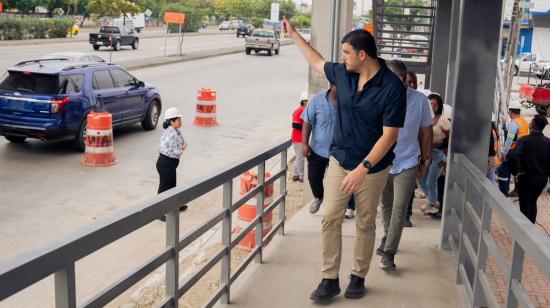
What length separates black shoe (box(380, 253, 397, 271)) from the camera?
18.6 ft

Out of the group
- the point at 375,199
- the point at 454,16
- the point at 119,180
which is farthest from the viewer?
the point at 119,180

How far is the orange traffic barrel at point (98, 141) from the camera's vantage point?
12.4 meters

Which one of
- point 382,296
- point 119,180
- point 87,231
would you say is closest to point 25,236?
point 119,180

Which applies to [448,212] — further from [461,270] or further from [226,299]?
[226,299]

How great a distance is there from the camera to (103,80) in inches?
Answer: 562

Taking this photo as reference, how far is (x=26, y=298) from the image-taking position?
21.0ft

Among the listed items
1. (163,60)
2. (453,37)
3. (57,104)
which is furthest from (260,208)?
(163,60)

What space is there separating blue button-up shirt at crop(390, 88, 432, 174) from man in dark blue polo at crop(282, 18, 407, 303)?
107 centimetres

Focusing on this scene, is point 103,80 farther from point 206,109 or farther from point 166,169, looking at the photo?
point 166,169

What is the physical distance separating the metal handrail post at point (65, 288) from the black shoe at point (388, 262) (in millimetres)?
3516

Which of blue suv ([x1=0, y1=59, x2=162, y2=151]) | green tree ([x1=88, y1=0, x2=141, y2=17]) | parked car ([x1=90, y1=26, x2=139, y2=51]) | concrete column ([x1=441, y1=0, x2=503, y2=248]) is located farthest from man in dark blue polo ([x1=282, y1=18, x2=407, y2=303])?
parked car ([x1=90, y1=26, x2=139, y2=51])

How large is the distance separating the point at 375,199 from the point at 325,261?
578mm

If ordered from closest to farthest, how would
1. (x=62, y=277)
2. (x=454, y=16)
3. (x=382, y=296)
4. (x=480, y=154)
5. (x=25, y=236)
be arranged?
1. (x=62, y=277)
2. (x=382, y=296)
3. (x=480, y=154)
4. (x=25, y=236)
5. (x=454, y=16)

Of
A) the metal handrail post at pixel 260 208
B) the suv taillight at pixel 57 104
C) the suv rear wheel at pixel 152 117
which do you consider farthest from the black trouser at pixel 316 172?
the suv rear wheel at pixel 152 117
